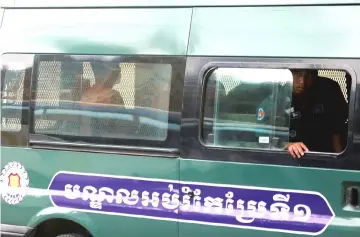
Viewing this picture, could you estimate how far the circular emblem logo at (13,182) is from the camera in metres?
3.72

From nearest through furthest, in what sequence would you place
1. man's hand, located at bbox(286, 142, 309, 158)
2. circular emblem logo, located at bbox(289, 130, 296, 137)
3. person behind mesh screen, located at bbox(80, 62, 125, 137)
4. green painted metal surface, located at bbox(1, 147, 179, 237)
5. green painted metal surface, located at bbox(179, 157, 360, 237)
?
green painted metal surface, located at bbox(179, 157, 360, 237)
man's hand, located at bbox(286, 142, 309, 158)
circular emblem logo, located at bbox(289, 130, 296, 137)
green painted metal surface, located at bbox(1, 147, 179, 237)
person behind mesh screen, located at bbox(80, 62, 125, 137)

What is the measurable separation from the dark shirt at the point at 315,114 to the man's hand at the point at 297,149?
2.4 inches

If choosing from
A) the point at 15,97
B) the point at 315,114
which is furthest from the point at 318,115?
the point at 15,97

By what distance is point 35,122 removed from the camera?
3.74 m

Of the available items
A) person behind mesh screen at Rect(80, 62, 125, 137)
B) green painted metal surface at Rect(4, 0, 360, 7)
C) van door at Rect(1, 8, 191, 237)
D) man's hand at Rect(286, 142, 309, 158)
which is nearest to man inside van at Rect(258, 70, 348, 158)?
man's hand at Rect(286, 142, 309, 158)

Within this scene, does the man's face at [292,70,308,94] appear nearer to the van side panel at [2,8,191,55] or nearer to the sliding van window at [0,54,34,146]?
the van side panel at [2,8,191,55]

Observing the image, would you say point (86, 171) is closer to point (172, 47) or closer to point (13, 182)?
point (13, 182)

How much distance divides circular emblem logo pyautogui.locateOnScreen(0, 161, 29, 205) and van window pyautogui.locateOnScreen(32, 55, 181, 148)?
0.33m

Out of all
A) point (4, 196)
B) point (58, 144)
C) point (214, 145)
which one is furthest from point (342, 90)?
point (4, 196)

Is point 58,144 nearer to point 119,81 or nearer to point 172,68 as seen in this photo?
point 119,81

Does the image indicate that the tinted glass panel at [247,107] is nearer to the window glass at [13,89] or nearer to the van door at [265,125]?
the van door at [265,125]

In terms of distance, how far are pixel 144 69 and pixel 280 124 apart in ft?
3.42

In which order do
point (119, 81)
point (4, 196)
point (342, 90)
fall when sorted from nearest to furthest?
point (342, 90)
point (119, 81)
point (4, 196)

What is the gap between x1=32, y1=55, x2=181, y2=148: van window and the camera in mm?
3400
